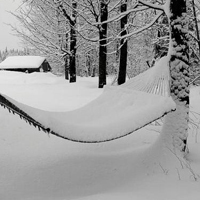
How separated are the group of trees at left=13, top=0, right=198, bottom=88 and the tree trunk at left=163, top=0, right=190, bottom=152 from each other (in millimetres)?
408

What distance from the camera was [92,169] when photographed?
306cm

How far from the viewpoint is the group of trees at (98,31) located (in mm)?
5699

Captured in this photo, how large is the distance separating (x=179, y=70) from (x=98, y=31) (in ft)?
22.8

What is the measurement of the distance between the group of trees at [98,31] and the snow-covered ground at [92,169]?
1.81 m

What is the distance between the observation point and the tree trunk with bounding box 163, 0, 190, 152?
322 cm

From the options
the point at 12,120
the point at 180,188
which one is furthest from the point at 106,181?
the point at 12,120

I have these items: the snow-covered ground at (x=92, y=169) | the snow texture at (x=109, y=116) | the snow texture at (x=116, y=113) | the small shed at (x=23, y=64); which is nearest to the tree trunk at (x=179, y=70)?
the snow texture at (x=116, y=113)

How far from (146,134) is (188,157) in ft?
3.46

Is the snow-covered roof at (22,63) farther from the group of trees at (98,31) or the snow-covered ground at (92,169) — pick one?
the snow-covered ground at (92,169)

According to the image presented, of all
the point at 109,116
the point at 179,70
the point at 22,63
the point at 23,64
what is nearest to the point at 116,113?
the point at 109,116

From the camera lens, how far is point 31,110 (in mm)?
A: 2420

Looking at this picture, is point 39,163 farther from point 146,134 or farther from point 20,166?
point 146,134

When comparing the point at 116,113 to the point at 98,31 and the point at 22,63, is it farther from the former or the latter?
the point at 22,63

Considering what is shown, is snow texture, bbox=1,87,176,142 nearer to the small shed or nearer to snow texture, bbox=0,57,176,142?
snow texture, bbox=0,57,176,142
